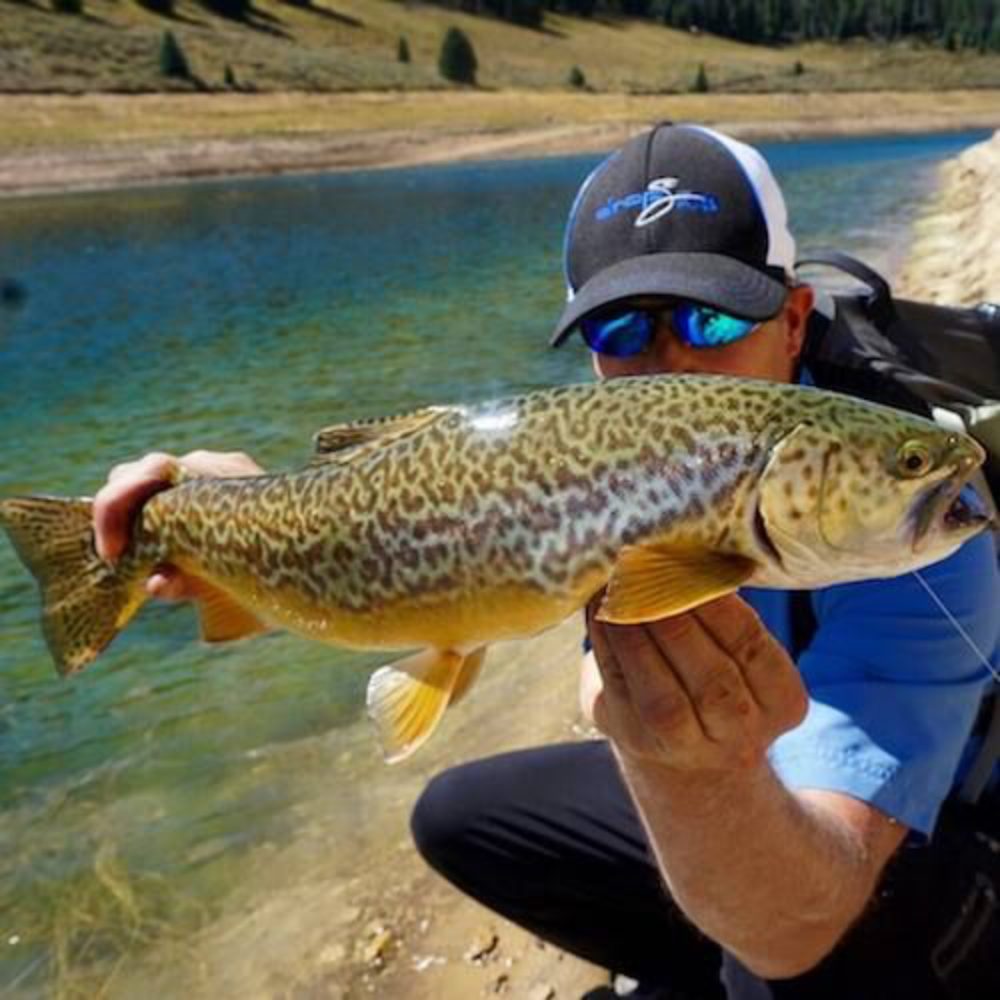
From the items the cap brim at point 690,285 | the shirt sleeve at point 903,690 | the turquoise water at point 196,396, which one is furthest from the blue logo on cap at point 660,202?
the turquoise water at point 196,396

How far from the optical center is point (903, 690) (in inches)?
Answer: 108

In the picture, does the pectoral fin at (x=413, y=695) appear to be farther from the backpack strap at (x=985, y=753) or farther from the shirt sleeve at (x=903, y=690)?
the backpack strap at (x=985, y=753)

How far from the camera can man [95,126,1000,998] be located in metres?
2.32

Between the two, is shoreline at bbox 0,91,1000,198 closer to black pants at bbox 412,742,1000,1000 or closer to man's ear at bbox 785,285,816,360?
black pants at bbox 412,742,1000,1000

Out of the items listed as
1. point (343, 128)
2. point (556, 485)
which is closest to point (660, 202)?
point (556, 485)

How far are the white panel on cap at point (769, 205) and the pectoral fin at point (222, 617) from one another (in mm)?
1588

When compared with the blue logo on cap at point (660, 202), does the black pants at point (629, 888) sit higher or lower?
lower

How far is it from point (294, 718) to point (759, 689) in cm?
466

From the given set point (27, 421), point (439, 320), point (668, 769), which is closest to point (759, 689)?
point (668, 769)

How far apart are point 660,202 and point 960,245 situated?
60.1ft

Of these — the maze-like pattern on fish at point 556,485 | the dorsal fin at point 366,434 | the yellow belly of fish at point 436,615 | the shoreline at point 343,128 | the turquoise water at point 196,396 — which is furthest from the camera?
the shoreline at point 343,128

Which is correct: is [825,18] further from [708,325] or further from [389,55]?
[708,325]

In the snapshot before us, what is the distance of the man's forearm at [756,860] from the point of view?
2457 millimetres

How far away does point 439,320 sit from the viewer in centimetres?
1966
